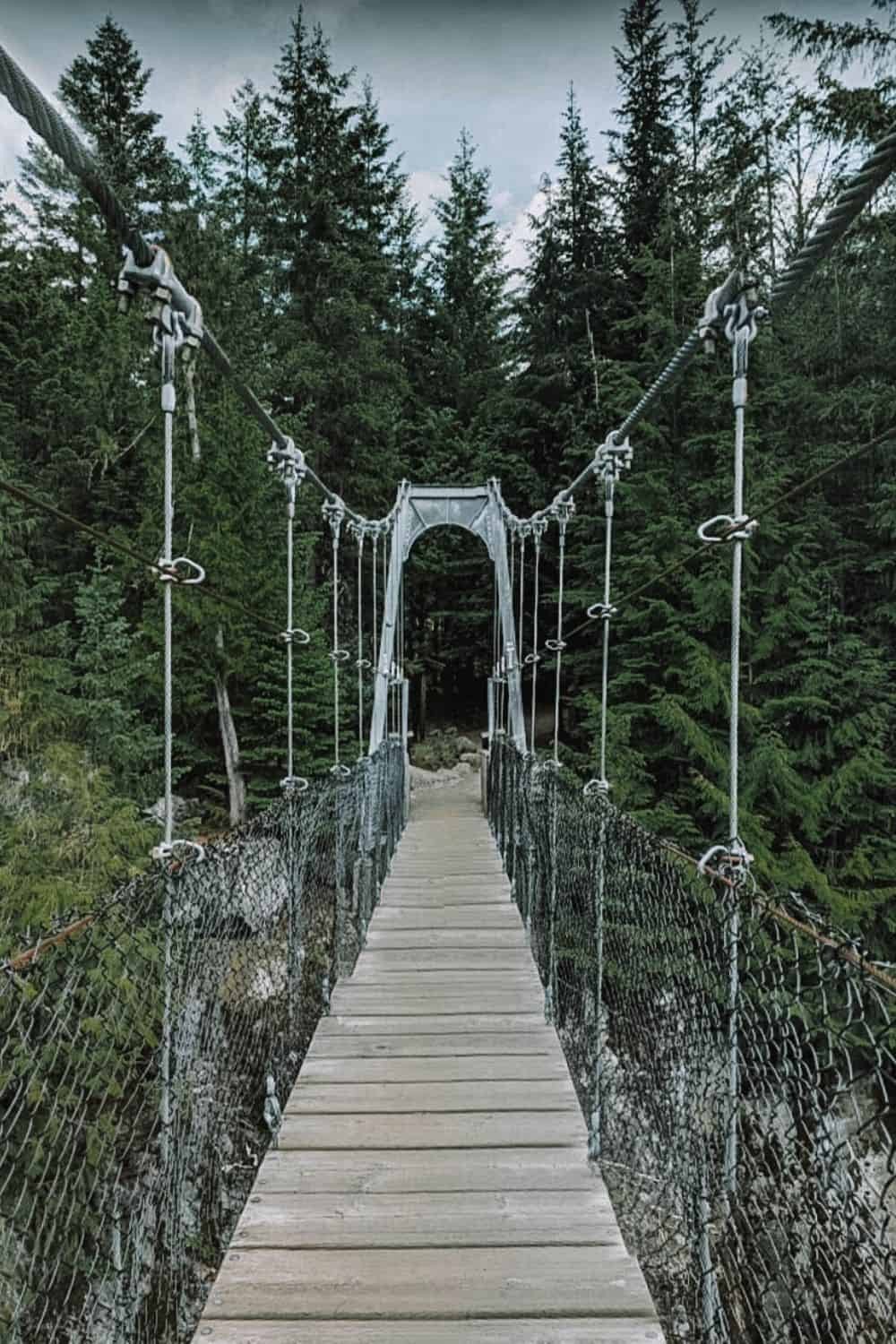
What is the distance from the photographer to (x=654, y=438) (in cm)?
675

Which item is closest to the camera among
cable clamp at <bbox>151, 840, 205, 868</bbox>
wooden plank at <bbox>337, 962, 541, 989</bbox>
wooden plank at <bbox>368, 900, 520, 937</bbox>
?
cable clamp at <bbox>151, 840, 205, 868</bbox>

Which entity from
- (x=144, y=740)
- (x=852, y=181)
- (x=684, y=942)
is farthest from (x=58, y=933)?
(x=144, y=740)

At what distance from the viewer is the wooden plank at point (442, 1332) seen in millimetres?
974

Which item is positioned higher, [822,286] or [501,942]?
[822,286]

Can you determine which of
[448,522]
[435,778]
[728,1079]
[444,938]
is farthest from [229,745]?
[728,1079]

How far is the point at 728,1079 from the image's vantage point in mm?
931

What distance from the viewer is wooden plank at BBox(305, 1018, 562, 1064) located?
183 cm

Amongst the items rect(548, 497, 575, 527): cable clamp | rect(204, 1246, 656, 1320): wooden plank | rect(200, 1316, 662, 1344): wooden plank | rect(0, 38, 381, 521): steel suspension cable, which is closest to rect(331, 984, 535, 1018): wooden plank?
rect(204, 1246, 656, 1320): wooden plank

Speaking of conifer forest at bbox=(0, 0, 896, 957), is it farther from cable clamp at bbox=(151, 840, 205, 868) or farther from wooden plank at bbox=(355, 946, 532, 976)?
cable clamp at bbox=(151, 840, 205, 868)

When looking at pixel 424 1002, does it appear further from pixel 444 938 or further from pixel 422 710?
pixel 422 710

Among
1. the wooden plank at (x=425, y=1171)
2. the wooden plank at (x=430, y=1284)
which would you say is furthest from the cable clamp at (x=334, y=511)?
the wooden plank at (x=430, y=1284)

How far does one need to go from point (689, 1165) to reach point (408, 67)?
274 cm

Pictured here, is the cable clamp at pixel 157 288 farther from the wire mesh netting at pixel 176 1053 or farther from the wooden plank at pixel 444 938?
the wooden plank at pixel 444 938

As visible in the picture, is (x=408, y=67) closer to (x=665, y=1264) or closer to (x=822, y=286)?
(x=665, y=1264)
